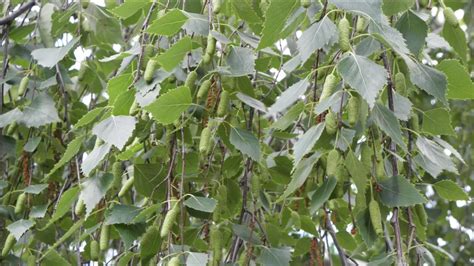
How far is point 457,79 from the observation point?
119 cm

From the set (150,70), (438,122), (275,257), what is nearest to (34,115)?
(150,70)

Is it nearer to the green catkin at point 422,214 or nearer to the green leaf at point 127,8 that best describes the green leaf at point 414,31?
the green catkin at point 422,214

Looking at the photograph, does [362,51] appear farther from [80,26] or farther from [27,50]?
[27,50]

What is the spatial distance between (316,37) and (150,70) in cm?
30

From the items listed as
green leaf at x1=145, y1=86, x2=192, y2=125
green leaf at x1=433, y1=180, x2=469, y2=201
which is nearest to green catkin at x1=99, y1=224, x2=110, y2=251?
green leaf at x1=145, y1=86, x2=192, y2=125

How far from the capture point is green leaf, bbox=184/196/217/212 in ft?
3.76

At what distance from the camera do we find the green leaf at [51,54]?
61.8 inches

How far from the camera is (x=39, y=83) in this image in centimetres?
180

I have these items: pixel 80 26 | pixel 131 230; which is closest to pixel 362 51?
pixel 131 230

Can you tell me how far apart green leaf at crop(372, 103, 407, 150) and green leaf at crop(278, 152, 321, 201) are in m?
0.13

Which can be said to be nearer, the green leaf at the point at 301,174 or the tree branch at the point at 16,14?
the green leaf at the point at 301,174

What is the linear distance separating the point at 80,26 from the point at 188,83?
673mm

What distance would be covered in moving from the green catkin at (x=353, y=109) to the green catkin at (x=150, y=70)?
33cm

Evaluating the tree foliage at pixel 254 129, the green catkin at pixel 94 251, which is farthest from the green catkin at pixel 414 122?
the green catkin at pixel 94 251
